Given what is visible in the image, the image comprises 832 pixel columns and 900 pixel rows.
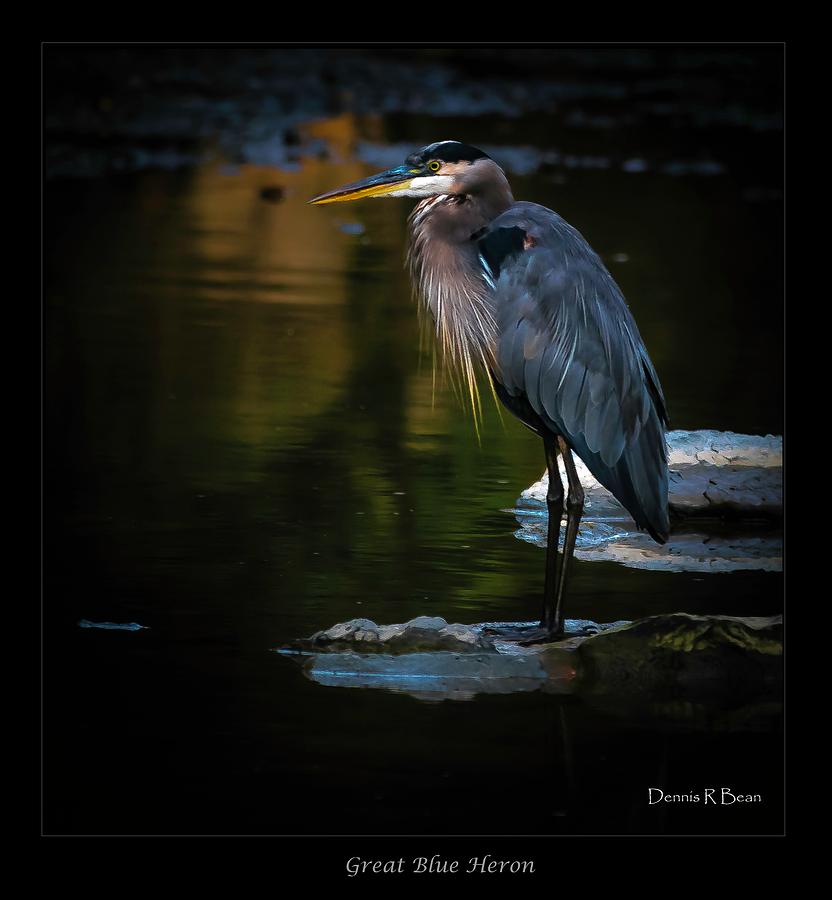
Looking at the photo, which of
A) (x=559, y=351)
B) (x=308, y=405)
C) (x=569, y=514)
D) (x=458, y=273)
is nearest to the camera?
(x=559, y=351)

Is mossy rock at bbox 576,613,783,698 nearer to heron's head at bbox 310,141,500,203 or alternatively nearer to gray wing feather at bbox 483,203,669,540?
gray wing feather at bbox 483,203,669,540

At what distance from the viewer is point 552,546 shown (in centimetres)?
662

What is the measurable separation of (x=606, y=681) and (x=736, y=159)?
634 inches

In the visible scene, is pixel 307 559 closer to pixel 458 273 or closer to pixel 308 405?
pixel 458 273

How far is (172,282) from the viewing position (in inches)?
531

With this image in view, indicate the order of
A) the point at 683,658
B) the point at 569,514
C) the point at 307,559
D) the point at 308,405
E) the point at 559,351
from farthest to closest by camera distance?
1. the point at 308,405
2. the point at 307,559
3. the point at 569,514
4. the point at 559,351
5. the point at 683,658

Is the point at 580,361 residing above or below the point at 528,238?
below

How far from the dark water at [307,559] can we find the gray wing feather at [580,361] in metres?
0.58

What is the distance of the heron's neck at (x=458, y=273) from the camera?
6766 millimetres

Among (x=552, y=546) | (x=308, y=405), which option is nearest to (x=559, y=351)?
(x=552, y=546)

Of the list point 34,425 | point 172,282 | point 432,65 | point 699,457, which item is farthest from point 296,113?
point 34,425

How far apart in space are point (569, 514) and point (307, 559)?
1.11 meters

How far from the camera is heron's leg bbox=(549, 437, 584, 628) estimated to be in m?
6.51

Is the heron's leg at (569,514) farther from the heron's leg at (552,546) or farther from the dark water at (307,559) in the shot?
the dark water at (307,559)
